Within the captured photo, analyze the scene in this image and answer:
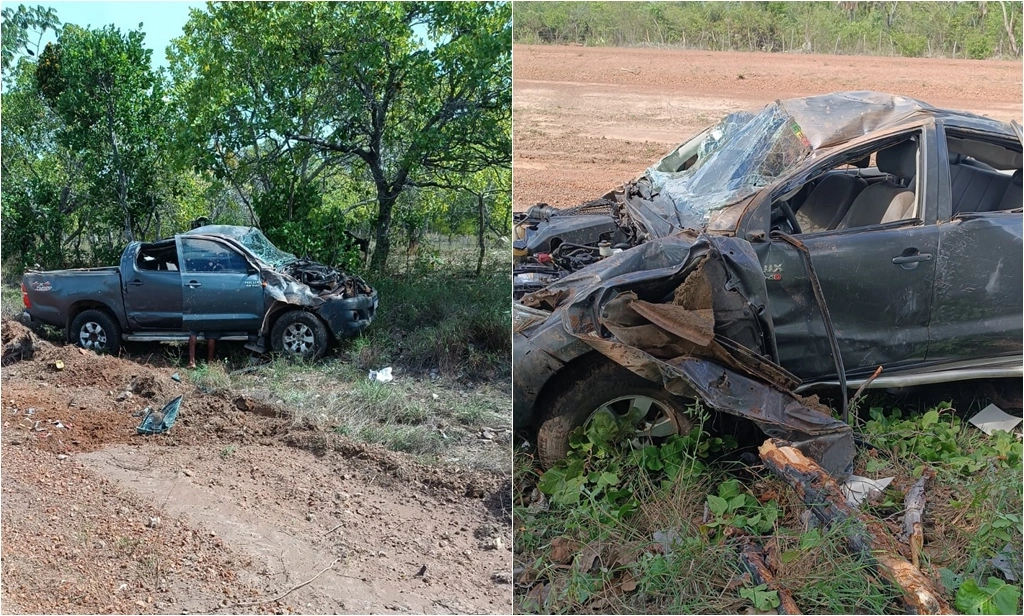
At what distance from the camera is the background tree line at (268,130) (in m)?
9.35

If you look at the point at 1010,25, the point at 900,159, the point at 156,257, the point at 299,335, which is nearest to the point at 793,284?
the point at 900,159

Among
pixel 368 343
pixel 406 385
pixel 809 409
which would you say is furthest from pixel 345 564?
pixel 368 343

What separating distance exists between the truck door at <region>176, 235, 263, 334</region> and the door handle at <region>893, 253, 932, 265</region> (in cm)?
563

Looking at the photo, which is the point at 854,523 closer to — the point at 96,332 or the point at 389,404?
the point at 389,404

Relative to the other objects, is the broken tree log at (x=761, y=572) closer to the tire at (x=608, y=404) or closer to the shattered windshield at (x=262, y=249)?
the tire at (x=608, y=404)

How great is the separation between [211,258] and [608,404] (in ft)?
17.8

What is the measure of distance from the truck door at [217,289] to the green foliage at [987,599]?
6.32m

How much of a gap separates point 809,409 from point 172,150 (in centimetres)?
868

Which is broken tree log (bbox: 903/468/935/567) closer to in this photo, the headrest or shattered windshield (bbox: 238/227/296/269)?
the headrest

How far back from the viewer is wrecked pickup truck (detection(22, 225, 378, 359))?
306 inches

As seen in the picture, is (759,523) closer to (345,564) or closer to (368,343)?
(345,564)

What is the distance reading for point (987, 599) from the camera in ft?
9.16

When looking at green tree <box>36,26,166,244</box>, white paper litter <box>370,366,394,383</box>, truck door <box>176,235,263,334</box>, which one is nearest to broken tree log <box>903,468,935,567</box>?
white paper litter <box>370,366,394,383</box>

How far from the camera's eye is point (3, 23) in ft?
34.8
